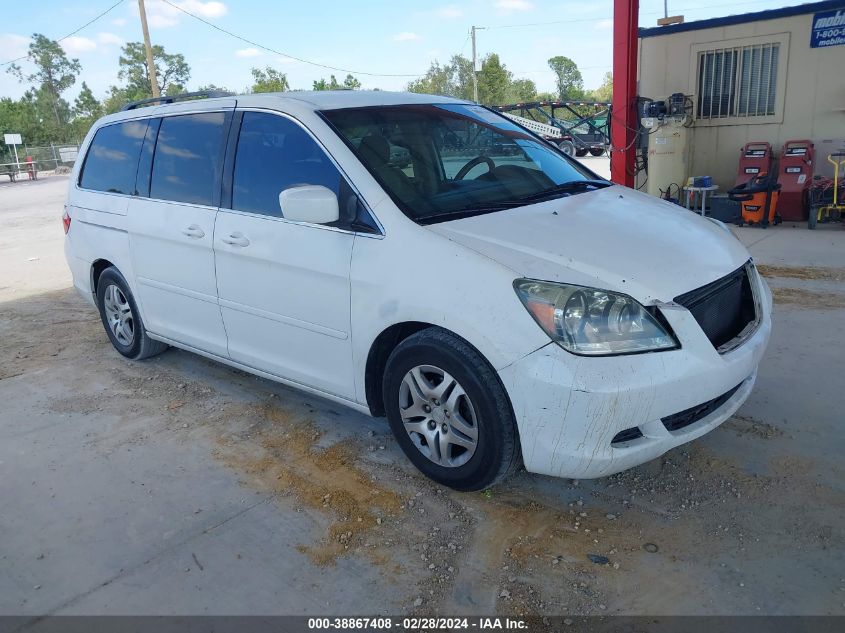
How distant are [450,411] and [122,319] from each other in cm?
319

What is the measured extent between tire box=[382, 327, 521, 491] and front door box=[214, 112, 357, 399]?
36cm

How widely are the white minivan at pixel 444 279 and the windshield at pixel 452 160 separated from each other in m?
0.01

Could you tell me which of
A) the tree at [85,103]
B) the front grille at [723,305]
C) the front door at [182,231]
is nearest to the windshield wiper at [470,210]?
the front grille at [723,305]

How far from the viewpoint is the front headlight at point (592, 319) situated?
2629mm

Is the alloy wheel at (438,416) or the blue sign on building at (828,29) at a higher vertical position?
the blue sign on building at (828,29)

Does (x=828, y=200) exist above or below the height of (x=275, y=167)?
below

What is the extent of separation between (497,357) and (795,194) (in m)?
8.56

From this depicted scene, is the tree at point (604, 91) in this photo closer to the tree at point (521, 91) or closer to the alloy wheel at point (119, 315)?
the tree at point (521, 91)

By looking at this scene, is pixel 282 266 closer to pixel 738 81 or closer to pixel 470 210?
pixel 470 210

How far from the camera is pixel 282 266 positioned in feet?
11.4

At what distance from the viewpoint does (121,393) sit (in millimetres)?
4617

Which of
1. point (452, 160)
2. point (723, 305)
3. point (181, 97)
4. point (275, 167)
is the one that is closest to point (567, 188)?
point (452, 160)

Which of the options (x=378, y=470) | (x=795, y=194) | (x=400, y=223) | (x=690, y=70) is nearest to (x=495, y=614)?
(x=378, y=470)

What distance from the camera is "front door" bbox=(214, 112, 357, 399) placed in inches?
130
